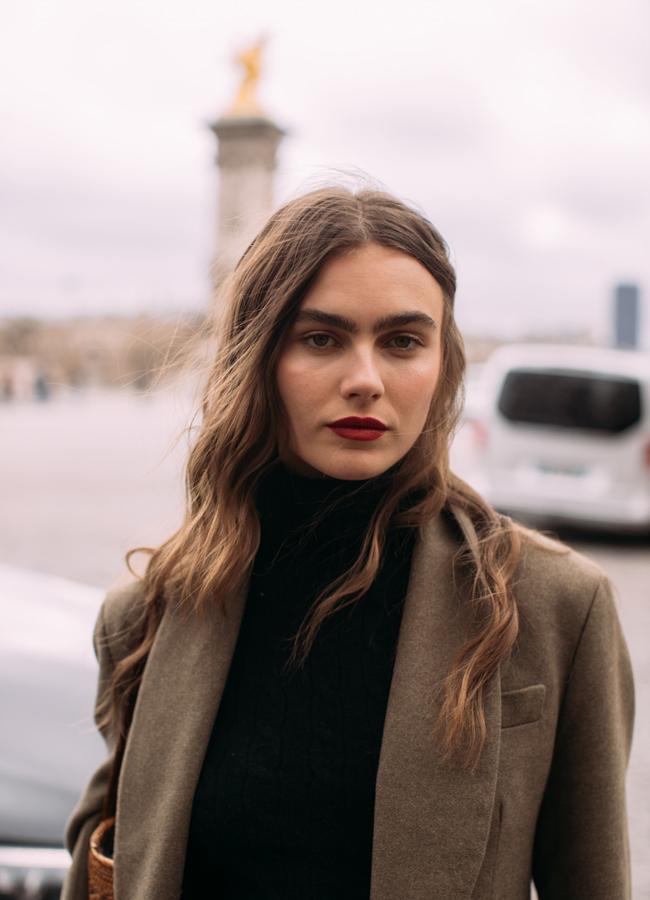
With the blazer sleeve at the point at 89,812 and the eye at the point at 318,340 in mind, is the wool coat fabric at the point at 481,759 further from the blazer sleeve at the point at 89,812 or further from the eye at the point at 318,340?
the eye at the point at 318,340

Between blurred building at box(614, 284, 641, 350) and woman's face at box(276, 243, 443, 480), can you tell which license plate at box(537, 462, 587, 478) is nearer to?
woman's face at box(276, 243, 443, 480)

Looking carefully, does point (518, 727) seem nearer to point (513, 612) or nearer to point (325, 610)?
point (513, 612)

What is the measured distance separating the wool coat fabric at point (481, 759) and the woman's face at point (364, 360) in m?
0.21

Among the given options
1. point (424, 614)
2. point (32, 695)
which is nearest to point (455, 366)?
point (424, 614)

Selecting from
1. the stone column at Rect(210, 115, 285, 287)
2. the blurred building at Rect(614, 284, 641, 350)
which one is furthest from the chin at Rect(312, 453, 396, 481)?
the blurred building at Rect(614, 284, 641, 350)

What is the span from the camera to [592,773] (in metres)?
1.62

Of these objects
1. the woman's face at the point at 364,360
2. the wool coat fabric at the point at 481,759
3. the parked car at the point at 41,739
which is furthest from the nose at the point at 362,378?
the parked car at the point at 41,739

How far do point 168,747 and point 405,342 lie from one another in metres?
0.75

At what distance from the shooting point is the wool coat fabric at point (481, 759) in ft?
5.01

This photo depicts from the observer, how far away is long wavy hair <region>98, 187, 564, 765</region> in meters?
1.61

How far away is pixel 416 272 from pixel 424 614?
537 millimetres

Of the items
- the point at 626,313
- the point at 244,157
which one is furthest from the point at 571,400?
the point at 626,313

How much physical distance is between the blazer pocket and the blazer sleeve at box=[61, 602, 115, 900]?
0.71 m

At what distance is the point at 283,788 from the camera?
63.1 inches
